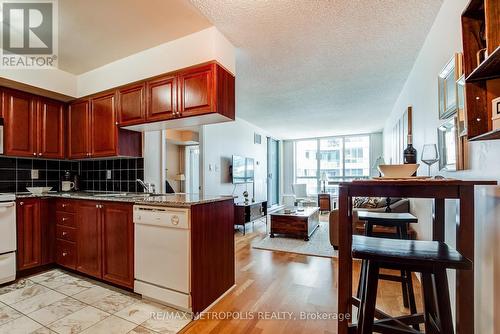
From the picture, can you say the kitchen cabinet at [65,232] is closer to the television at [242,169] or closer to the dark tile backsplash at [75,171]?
the dark tile backsplash at [75,171]

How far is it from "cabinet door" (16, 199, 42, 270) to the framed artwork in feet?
13.1

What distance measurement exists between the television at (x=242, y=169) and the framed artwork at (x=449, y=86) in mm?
4089

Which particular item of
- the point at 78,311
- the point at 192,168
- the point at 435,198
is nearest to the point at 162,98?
the point at 78,311

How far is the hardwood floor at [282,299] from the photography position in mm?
1789

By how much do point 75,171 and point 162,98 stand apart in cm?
222

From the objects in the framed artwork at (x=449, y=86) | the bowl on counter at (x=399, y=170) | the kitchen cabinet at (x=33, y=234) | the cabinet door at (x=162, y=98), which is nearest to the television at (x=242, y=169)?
the cabinet door at (x=162, y=98)

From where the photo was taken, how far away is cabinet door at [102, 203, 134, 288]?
2197mm

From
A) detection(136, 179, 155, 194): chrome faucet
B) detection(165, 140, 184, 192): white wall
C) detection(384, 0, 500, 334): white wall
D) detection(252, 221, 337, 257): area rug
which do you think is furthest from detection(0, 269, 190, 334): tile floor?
detection(165, 140, 184, 192): white wall

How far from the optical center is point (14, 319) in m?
1.85

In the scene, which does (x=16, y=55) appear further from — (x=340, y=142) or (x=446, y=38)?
(x=340, y=142)

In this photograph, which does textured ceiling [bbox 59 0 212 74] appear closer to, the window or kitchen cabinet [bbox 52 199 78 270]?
kitchen cabinet [bbox 52 199 78 270]

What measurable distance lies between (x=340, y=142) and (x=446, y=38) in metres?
6.83

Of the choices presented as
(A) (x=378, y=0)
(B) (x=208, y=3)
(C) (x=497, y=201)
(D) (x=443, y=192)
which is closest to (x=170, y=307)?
(D) (x=443, y=192)

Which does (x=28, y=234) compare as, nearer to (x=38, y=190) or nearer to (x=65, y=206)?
(x=65, y=206)
